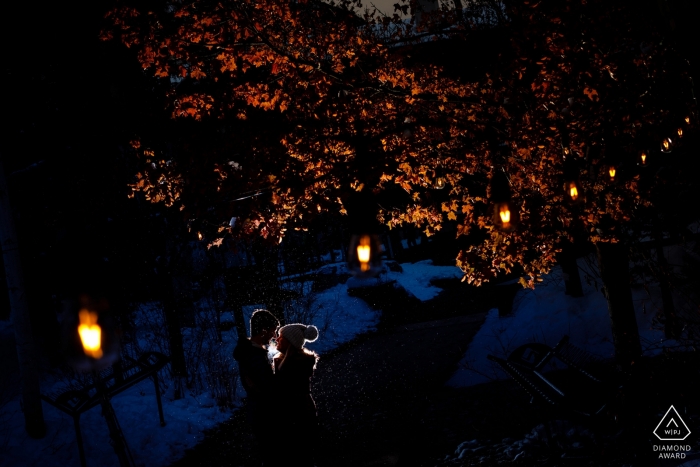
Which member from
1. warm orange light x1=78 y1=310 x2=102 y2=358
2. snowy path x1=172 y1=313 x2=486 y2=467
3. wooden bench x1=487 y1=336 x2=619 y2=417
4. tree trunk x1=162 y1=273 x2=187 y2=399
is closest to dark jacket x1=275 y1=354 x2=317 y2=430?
snowy path x1=172 y1=313 x2=486 y2=467

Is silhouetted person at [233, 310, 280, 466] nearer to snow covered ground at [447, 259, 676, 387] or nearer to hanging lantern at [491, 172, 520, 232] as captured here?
hanging lantern at [491, 172, 520, 232]

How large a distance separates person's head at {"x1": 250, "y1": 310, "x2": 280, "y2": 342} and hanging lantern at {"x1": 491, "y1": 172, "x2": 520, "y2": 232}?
13.5 ft

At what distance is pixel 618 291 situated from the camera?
26.9 ft

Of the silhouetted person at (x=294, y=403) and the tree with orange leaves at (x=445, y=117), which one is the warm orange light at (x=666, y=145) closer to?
the tree with orange leaves at (x=445, y=117)

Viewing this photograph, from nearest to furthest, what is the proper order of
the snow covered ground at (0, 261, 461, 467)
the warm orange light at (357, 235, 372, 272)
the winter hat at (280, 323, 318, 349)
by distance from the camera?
the winter hat at (280, 323, 318, 349)
the snow covered ground at (0, 261, 461, 467)
the warm orange light at (357, 235, 372, 272)

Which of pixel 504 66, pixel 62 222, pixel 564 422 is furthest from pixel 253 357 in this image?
pixel 62 222

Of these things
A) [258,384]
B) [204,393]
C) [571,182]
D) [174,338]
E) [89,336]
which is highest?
[571,182]

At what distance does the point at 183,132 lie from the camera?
13.9m

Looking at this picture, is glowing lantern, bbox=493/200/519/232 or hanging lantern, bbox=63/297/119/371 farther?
glowing lantern, bbox=493/200/519/232

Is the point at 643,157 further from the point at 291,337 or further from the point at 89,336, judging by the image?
the point at 89,336

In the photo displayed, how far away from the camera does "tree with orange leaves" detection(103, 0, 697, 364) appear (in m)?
7.72

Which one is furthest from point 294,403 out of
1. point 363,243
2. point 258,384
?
point 363,243

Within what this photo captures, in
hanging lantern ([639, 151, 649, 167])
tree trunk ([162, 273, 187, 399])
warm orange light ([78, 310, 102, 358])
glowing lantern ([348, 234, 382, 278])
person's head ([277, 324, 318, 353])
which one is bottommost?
tree trunk ([162, 273, 187, 399])

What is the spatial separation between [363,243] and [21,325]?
5.89m
